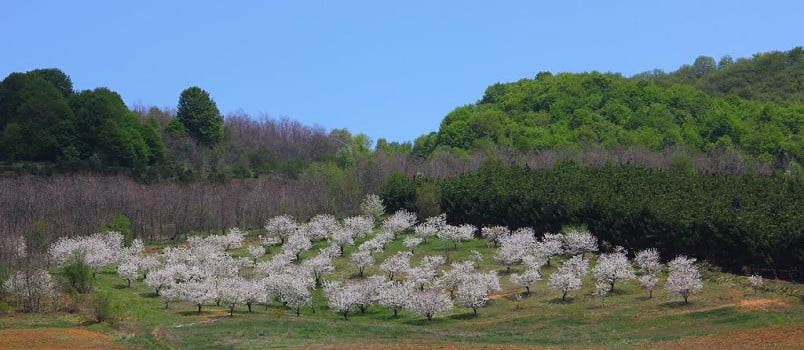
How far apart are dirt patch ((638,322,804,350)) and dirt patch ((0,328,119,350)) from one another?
1068 inches

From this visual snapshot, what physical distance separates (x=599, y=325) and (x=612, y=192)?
36799 mm

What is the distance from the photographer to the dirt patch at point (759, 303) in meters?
69.2

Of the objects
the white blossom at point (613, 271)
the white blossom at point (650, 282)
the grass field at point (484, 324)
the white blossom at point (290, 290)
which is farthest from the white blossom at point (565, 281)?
the white blossom at point (290, 290)

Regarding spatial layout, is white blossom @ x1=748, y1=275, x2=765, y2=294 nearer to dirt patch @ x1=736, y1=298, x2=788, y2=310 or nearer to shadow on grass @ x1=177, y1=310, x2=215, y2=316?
dirt patch @ x1=736, y1=298, x2=788, y2=310

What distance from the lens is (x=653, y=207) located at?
92625mm

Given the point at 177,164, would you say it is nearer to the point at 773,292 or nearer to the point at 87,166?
the point at 87,166

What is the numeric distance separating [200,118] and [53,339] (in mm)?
124062

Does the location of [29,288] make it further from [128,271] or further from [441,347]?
[441,347]

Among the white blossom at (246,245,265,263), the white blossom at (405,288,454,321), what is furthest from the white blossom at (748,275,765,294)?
the white blossom at (246,245,265,263)

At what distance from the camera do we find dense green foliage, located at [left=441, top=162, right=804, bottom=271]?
Answer: 82.8 meters

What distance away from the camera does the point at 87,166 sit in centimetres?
14562

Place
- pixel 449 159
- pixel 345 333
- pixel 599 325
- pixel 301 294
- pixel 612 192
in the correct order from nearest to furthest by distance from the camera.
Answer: pixel 345 333, pixel 599 325, pixel 301 294, pixel 612 192, pixel 449 159

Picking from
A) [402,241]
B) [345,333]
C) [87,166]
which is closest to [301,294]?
[345,333]

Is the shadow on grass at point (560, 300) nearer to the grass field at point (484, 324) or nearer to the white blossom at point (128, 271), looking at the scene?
the grass field at point (484, 324)
